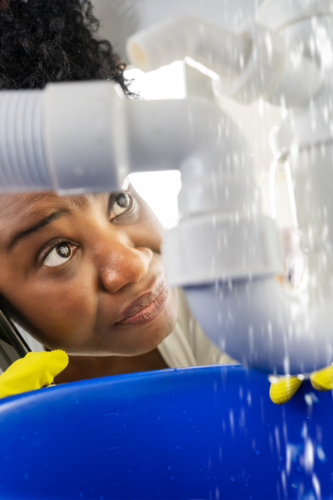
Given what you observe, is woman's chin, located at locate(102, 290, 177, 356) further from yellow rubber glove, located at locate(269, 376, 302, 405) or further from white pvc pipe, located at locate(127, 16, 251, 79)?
white pvc pipe, located at locate(127, 16, 251, 79)

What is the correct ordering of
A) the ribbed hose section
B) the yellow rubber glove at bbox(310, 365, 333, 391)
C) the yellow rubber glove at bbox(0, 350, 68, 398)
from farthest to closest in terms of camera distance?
the yellow rubber glove at bbox(0, 350, 68, 398), the yellow rubber glove at bbox(310, 365, 333, 391), the ribbed hose section

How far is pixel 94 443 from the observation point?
48 cm

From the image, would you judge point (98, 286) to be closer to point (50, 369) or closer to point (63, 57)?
point (50, 369)

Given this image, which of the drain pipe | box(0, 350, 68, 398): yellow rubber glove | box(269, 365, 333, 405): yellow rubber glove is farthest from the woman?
the drain pipe

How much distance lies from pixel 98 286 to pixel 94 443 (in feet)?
0.81

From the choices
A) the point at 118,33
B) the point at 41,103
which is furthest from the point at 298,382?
the point at 118,33

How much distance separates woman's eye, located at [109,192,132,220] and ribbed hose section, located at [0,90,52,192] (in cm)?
48

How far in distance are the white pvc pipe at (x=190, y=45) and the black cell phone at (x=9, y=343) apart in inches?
21.1

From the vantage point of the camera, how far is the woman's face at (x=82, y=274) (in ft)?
2.01

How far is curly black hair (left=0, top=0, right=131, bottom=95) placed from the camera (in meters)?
0.63

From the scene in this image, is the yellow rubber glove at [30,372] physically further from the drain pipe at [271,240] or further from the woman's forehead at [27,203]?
the drain pipe at [271,240]

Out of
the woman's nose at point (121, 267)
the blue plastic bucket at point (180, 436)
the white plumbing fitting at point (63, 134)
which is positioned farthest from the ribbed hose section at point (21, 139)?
the woman's nose at point (121, 267)

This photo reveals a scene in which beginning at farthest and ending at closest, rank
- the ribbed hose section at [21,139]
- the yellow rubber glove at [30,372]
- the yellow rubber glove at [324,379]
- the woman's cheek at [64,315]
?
the woman's cheek at [64,315], the yellow rubber glove at [30,372], the yellow rubber glove at [324,379], the ribbed hose section at [21,139]

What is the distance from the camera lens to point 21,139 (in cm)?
21
